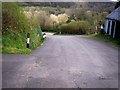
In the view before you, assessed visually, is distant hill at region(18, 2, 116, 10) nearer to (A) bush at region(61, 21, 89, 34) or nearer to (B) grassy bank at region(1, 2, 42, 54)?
(A) bush at region(61, 21, 89, 34)

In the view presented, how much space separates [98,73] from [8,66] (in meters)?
3.66

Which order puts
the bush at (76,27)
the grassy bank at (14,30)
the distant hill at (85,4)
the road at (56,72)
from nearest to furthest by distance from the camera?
the road at (56,72)
the grassy bank at (14,30)
the bush at (76,27)
the distant hill at (85,4)

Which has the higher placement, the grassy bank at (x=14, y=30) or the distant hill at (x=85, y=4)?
the grassy bank at (x=14, y=30)

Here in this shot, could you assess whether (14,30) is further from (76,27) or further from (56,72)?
(76,27)

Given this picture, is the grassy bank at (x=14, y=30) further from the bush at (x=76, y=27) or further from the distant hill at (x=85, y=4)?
the distant hill at (x=85, y=4)

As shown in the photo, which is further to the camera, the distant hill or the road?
the distant hill

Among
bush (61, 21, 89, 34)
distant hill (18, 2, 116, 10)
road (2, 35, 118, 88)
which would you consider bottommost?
bush (61, 21, 89, 34)

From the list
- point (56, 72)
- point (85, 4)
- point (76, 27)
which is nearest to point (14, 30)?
point (56, 72)

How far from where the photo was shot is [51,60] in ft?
48.5

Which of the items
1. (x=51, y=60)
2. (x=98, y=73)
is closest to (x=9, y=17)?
(x=51, y=60)

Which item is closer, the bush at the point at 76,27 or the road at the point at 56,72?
the road at the point at 56,72

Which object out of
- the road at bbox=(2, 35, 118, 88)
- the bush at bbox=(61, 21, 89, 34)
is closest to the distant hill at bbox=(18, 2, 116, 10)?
the bush at bbox=(61, 21, 89, 34)

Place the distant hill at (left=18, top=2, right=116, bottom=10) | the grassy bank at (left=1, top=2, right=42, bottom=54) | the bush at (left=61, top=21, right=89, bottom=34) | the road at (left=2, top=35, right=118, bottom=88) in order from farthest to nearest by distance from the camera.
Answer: the distant hill at (left=18, top=2, right=116, bottom=10) < the bush at (left=61, top=21, right=89, bottom=34) < the grassy bank at (left=1, top=2, right=42, bottom=54) < the road at (left=2, top=35, right=118, bottom=88)

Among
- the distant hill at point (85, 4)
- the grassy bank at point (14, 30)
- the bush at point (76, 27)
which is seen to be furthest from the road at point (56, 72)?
the distant hill at point (85, 4)
